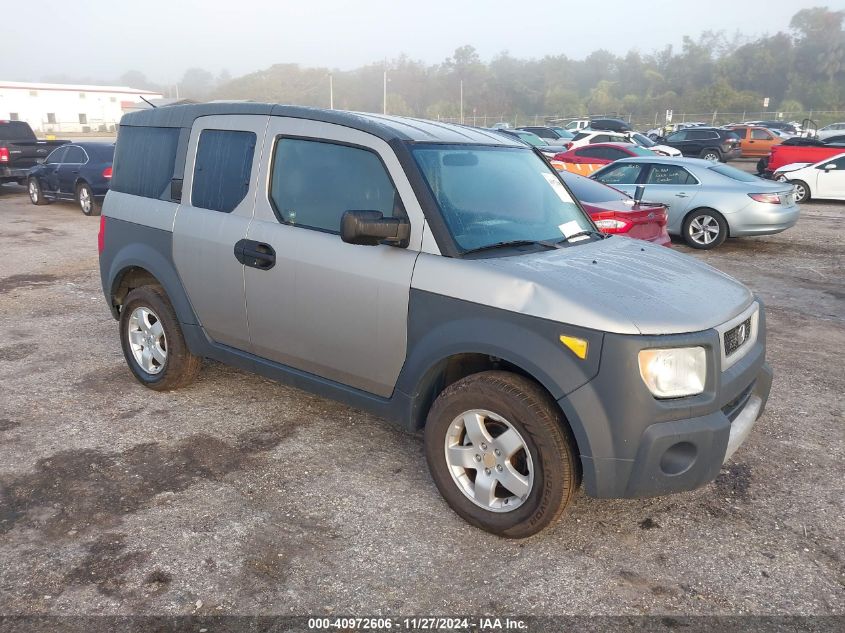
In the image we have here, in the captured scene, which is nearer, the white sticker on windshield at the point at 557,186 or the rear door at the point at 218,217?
the rear door at the point at 218,217

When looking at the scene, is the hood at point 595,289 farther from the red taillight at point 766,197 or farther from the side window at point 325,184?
the red taillight at point 766,197

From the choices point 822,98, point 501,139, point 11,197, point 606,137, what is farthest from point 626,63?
point 501,139

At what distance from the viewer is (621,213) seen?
7.92m

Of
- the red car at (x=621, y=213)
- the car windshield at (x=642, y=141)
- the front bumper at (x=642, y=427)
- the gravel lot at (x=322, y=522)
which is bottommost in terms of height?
the gravel lot at (x=322, y=522)

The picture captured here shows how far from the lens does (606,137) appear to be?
26.6m

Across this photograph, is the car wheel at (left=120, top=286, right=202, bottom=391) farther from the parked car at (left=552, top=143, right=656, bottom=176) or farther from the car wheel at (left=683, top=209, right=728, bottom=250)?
the parked car at (left=552, top=143, right=656, bottom=176)

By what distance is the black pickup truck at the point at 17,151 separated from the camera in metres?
17.9

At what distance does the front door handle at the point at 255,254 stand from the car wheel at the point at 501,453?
1.31m

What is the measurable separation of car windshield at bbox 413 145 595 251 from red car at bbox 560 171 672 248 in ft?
10.8

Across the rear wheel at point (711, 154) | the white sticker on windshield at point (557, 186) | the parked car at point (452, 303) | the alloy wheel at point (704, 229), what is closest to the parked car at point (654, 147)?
the rear wheel at point (711, 154)

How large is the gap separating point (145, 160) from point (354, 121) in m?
1.90

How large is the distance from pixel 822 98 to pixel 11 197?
3615 inches

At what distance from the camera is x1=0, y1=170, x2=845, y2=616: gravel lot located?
9.93ft

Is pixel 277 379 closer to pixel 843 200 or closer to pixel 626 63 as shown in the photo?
pixel 843 200
